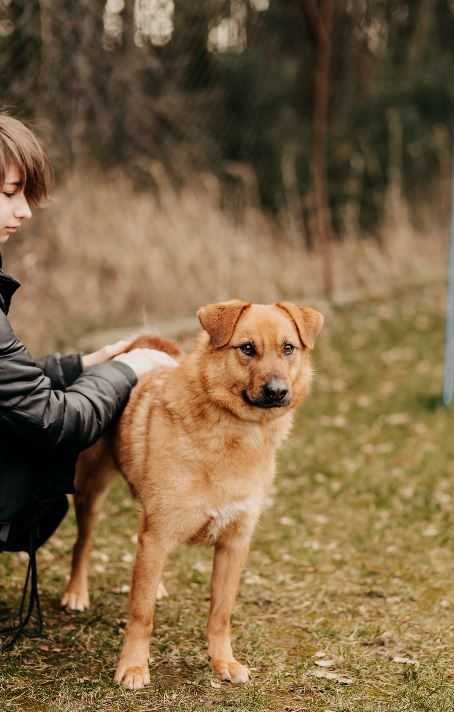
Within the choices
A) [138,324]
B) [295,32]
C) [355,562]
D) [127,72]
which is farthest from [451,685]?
[295,32]

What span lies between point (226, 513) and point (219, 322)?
70cm

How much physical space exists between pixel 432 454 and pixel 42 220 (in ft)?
12.0

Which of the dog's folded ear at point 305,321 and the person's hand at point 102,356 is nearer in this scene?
the dog's folded ear at point 305,321

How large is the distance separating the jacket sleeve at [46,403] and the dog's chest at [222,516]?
1.70ft

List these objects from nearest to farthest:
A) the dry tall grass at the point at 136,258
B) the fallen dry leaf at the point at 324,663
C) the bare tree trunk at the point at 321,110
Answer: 1. the fallen dry leaf at the point at 324,663
2. the dry tall grass at the point at 136,258
3. the bare tree trunk at the point at 321,110

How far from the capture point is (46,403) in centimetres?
311

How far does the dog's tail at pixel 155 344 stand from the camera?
3988 mm

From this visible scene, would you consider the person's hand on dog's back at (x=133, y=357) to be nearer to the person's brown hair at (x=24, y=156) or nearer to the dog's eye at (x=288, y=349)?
the dog's eye at (x=288, y=349)

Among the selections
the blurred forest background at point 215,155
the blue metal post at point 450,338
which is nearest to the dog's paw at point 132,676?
the blurred forest background at point 215,155

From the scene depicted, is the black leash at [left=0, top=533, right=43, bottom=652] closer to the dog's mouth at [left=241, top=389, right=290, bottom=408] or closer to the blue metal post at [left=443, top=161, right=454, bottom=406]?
the dog's mouth at [left=241, top=389, right=290, bottom=408]

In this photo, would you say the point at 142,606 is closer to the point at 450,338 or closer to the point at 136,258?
the point at 450,338

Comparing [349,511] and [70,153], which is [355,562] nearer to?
[349,511]

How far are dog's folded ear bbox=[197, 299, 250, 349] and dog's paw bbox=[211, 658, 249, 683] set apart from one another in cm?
119

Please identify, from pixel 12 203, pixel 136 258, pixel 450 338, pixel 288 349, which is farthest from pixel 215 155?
pixel 12 203
